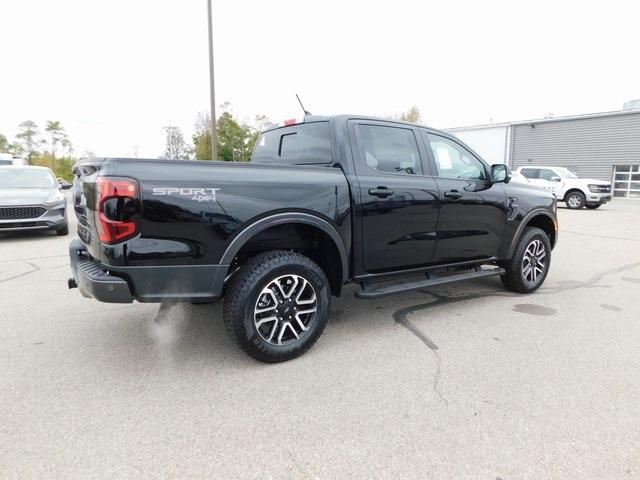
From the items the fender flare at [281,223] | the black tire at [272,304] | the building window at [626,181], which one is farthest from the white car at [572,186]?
the black tire at [272,304]

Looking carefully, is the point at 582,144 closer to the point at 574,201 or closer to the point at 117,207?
the point at 574,201

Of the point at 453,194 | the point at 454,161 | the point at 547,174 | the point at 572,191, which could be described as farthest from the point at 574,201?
the point at 453,194

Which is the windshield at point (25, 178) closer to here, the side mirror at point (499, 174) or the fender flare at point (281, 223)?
the fender flare at point (281, 223)

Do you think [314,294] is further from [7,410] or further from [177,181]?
[7,410]

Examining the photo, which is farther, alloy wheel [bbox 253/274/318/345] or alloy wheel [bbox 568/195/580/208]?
alloy wheel [bbox 568/195/580/208]

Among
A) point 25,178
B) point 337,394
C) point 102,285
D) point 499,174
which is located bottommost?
point 337,394

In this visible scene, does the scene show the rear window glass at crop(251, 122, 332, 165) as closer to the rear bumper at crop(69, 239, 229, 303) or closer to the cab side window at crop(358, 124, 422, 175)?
the cab side window at crop(358, 124, 422, 175)

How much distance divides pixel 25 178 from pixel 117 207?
8.98 meters

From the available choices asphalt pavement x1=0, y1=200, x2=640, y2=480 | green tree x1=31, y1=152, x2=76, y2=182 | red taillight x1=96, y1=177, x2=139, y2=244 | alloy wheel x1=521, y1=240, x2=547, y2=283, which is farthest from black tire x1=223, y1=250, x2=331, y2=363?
green tree x1=31, y1=152, x2=76, y2=182

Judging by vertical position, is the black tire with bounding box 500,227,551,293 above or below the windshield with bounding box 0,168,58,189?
below

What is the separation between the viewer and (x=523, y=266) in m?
4.96

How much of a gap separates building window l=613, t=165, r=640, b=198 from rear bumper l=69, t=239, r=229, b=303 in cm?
3050

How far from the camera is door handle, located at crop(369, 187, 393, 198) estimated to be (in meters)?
3.57

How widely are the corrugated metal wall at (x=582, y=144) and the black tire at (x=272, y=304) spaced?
29.7 m
